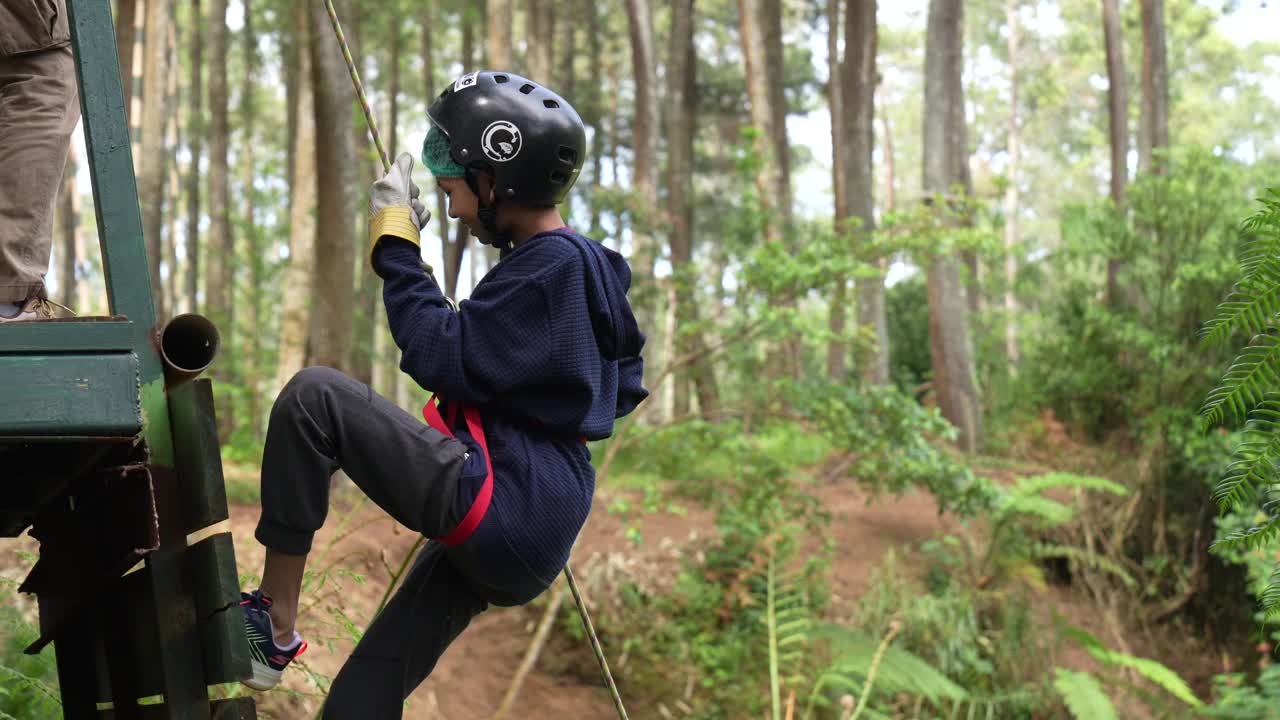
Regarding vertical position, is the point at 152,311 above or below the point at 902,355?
above

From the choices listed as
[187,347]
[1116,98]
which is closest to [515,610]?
[187,347]

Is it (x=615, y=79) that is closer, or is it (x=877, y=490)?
(x=877, y=490)

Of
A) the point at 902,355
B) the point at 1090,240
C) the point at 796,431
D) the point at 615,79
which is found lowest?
the point at 902,355

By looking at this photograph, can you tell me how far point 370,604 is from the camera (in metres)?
7.83

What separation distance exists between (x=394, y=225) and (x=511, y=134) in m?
0.38

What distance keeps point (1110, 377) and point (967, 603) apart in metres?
4.80

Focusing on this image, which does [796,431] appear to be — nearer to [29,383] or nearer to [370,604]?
[370,604]

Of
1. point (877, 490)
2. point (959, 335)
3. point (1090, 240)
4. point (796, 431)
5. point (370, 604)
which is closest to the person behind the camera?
point (370, 604)

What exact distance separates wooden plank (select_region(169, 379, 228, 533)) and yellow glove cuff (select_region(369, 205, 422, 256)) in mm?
549

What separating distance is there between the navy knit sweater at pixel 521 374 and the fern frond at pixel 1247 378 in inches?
64.0

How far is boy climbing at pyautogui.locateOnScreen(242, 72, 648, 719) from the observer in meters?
2.73

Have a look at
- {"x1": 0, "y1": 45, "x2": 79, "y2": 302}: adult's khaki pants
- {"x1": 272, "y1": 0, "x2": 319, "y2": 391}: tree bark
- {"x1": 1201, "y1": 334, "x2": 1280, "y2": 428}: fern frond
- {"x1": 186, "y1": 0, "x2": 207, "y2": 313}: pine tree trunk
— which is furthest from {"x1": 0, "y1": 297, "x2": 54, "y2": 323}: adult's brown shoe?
{"x1": 186, "y1": 0, "x2": 207, "y2": 313}: pine tree trunk

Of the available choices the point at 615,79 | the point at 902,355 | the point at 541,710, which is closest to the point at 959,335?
the point at 902,355

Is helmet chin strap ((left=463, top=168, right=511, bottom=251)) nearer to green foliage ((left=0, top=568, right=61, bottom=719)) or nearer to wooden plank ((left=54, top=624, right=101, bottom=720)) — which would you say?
wooden plank ((left=54, top=624, right=101, bottom=720))
